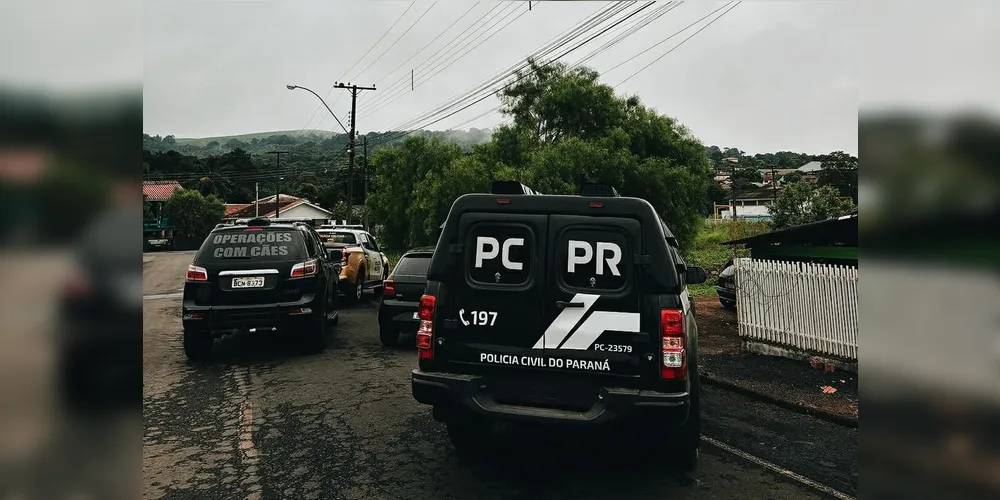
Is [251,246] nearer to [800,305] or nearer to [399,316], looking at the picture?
[399,316]

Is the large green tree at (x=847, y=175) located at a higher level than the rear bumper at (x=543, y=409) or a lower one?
higher

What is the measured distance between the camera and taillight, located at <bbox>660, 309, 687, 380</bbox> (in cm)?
388

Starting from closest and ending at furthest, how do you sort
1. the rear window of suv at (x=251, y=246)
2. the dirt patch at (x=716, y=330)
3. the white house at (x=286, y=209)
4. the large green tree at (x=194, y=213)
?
1. the rear window of suv at (x=251, y=246)
2. the dirt patch at (x=716, y=330)
3. the large green tree at (x=194, y=213)
4. the white house at (x=286, y=209)

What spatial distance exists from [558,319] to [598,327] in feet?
0.88

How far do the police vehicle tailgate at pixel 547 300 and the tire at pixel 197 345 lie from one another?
5.35 m

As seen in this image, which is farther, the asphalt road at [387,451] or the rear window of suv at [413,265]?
the rear window of suv at [413,265]

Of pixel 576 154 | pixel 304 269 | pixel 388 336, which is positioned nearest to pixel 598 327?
pixel 304 269

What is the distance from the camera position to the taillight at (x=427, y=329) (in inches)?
168

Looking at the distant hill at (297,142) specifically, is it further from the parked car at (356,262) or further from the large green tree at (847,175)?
the parked car at (356,262)

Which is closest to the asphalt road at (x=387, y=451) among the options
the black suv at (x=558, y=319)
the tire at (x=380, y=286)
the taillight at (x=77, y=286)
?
the black suv at (x=558, y=319)

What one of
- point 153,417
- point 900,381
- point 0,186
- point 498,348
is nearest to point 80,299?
point 0,186

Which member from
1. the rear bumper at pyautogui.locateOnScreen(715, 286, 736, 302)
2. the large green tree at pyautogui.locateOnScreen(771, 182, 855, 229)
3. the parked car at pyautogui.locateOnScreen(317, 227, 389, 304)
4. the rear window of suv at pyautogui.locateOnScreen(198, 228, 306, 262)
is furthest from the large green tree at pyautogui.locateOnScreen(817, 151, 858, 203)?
the large green tree at pyautogui.locateOnScreen(771, 182, 855, 229)

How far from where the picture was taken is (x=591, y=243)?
163 inches

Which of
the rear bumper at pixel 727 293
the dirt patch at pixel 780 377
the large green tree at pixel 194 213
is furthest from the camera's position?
the large green tree at pixel 194 213
